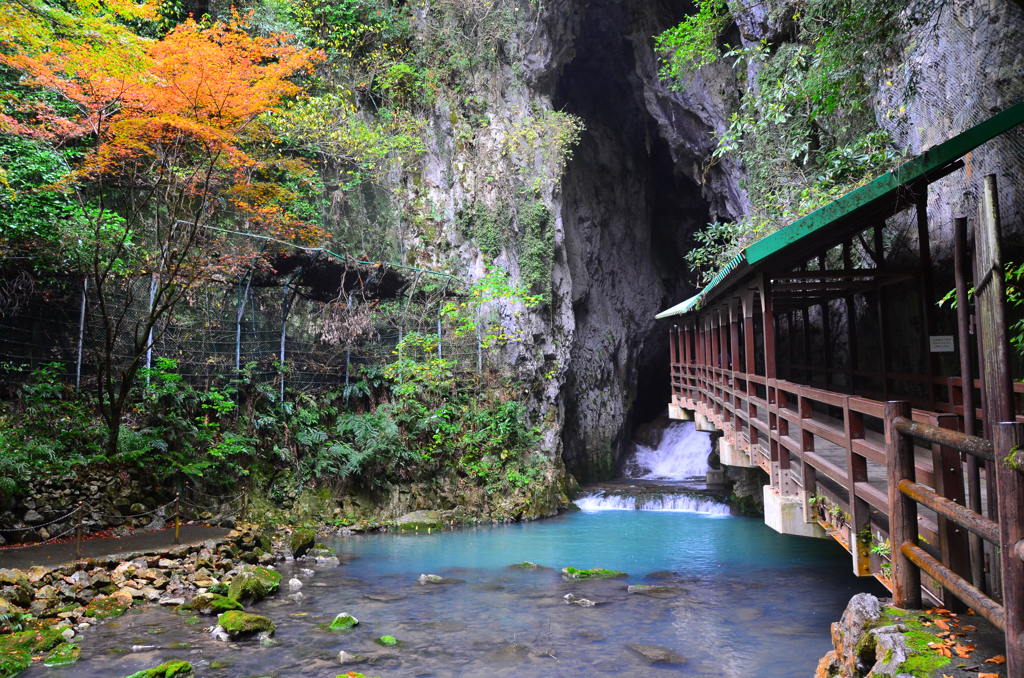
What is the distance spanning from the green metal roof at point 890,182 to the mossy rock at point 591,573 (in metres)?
5.72

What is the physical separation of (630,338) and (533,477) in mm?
9294

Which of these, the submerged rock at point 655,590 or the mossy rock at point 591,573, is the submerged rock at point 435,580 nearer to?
the mossy rock at point 591,573

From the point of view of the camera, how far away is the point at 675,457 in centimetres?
2314

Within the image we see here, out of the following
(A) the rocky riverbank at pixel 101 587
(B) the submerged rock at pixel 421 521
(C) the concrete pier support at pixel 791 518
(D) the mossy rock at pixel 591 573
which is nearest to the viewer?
(C) the concrete pier support at pixel 791 518

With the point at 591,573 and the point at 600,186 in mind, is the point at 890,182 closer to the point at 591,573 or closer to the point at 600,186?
the point at 591,573

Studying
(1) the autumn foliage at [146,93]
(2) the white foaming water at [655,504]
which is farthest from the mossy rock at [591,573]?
(1) the autumn foliage at [146,93]

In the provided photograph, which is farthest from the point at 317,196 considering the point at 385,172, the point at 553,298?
the point at 553,298

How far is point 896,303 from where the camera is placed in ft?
41.2

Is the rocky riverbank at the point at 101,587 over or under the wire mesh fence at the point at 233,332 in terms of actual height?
under

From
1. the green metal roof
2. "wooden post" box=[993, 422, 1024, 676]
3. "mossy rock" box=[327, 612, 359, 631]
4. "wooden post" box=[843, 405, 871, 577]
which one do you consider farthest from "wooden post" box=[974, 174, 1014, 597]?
"mossy rock" box=[327, 612, 359, 631]

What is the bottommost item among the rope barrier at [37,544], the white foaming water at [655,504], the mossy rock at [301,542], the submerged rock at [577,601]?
the white foaming water at [655,504]

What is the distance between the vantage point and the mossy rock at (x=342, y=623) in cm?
844

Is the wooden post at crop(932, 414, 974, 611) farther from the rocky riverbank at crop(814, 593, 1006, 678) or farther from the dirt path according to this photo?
the dirt path

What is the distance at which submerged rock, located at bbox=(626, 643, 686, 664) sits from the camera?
295 inches
